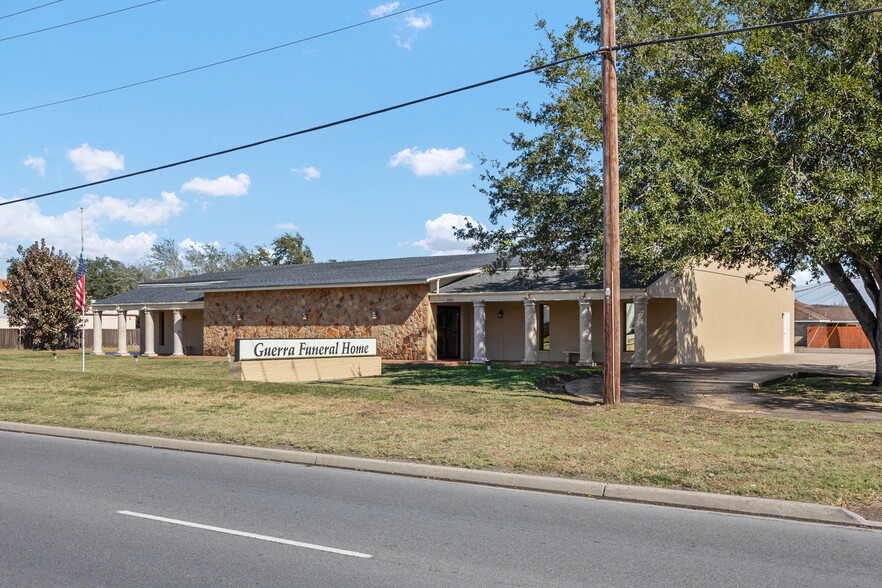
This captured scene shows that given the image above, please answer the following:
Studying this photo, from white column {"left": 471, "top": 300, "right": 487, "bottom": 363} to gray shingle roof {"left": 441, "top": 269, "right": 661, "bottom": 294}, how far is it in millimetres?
652

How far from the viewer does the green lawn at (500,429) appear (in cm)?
914

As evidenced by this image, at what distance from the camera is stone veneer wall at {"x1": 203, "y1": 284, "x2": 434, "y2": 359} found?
31281 millimetres

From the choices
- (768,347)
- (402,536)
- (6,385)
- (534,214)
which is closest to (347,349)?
(534,214)

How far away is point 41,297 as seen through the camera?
1912 inches

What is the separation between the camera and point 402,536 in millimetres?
6871

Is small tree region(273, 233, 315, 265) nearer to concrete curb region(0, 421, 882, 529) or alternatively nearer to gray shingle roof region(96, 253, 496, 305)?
gray shingle roof region(96, 253, 496, 305)

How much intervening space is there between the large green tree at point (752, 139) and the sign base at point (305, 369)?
7.54 meters

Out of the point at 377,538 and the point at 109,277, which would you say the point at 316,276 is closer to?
the point at 377,538

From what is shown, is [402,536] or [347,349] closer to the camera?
[402,536]

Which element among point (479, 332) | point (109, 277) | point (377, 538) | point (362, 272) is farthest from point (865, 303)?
point (109, 277)

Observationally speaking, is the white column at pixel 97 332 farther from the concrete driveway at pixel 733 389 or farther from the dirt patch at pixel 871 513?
the dirt patch at pixel 871 513

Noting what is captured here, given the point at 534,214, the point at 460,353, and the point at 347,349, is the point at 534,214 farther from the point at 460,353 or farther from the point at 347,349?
the point at 460,353

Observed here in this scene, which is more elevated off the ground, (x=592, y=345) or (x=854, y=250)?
(x=854, y=250)

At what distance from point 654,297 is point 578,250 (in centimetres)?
501
